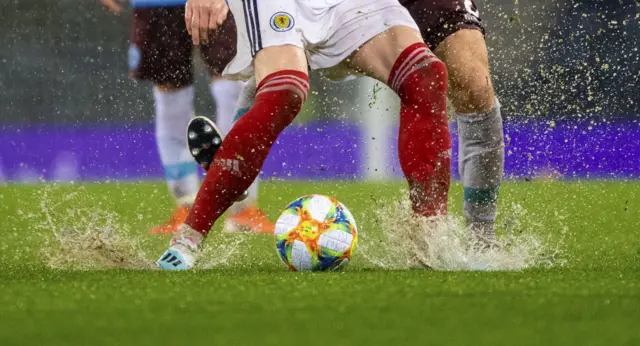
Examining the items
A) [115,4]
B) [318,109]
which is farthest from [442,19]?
[318,109]

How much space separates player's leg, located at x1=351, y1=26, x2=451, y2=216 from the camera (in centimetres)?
331

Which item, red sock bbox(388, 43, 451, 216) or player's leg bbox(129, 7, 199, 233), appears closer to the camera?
red sock bbox(388, 43, 451, 216)

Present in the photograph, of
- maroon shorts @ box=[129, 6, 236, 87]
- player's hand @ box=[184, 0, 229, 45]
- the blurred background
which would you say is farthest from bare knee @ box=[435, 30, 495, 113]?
the blurred background

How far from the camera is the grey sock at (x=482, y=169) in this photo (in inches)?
147

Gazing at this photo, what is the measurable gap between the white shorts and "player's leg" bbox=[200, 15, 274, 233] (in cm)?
140

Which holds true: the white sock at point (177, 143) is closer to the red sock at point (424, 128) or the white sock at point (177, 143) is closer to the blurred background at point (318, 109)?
the red sock at point (424, 128)

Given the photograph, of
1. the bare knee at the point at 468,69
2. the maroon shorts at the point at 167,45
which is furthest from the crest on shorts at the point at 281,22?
the maroon shorts at the point at 167,45

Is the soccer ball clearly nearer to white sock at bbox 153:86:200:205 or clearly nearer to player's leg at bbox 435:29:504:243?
player's leg at bbox 435:29:504:243

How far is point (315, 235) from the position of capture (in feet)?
10.5

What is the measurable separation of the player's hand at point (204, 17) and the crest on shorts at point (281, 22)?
17cm

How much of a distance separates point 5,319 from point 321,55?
5.60 feet

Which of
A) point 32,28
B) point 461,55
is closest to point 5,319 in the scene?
point 461,55

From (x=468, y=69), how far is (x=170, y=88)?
2.61 meters

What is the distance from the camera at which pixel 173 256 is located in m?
3.17
